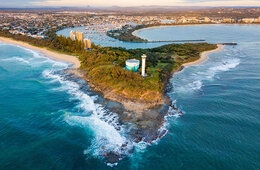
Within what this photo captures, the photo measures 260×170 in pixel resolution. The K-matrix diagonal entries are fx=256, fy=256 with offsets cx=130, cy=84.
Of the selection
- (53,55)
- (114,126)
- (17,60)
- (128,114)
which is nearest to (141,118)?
(128,114)

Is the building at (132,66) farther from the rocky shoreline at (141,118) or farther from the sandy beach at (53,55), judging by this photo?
the sandy beach at (53,55)

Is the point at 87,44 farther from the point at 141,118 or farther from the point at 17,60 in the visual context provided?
the point at 141,118

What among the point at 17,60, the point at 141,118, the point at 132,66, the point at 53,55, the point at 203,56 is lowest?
the point at 141,118

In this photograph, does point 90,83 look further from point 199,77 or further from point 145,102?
point 199,77

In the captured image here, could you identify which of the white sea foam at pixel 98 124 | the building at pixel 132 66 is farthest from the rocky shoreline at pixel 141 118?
the building at pixel 132 66

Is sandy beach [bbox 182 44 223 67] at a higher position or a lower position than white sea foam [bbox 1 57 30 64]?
higher

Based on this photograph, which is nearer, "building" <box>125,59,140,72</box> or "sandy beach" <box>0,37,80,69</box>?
"building" <box>125,59,140,72</box>

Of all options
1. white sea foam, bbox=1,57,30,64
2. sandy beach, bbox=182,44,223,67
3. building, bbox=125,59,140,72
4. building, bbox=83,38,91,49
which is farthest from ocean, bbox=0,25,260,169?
building, bbox=83,38,91,49

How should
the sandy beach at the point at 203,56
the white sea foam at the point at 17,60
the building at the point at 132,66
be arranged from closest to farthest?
the building at the point at 132,66 < the sandy beach at the point at 203,56 < the white sea foam at the point at 17,60

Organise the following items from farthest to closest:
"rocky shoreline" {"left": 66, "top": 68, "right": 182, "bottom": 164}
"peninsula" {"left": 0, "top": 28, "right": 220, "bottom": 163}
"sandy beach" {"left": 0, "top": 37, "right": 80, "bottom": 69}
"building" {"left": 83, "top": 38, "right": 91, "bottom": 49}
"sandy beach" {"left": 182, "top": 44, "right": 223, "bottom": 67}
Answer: "building" {"left": 83, "top": 38, "right": 91, "bottom": 49} < "sandy beach" {"left": 0, "top": 37, "right": 80, "bottom": 69} < "sandy beach" {"left": 182, "top": 44, "right": 223, "bottom": 67} < "peninsula" {"left": 0, "top": 28, "right": 220, "bottom": 163} < "rocky shoreline" {"left": 66, "top": 68, "right": 182, "bottom": 164}

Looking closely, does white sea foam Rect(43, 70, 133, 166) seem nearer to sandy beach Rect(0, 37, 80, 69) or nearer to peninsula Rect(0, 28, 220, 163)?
peninsula Rect(0, 28, 220, 163)
